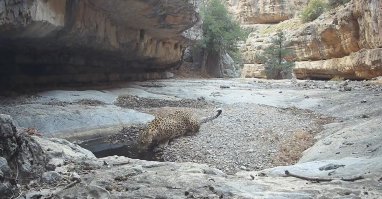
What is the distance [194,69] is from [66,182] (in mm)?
26885

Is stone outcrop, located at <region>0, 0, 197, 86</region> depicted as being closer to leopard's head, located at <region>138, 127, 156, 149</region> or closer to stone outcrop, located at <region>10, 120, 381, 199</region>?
leopard's head, located at <region>138, 127, 156, 149</region>

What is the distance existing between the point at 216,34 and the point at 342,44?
8.98 meters

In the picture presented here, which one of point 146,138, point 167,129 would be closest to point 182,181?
point 146,138

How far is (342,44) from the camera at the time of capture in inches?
1011

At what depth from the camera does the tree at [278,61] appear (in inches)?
1198

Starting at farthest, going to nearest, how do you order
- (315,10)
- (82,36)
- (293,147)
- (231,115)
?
(315,10) < (82,36) < (231,115) < (293,147)

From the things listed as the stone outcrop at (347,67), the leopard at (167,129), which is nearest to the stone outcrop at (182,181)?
the leopard at (167,129)

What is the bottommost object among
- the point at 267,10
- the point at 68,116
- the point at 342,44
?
the point at 68,116

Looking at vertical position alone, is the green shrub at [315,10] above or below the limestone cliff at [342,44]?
above

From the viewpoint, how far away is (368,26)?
21.5m

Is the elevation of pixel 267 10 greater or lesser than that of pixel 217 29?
greater

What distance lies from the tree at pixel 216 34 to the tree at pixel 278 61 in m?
2.83

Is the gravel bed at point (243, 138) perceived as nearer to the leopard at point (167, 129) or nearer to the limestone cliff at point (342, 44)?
the leopard at point (167, 129)

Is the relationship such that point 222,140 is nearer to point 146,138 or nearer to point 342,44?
point 146,138
